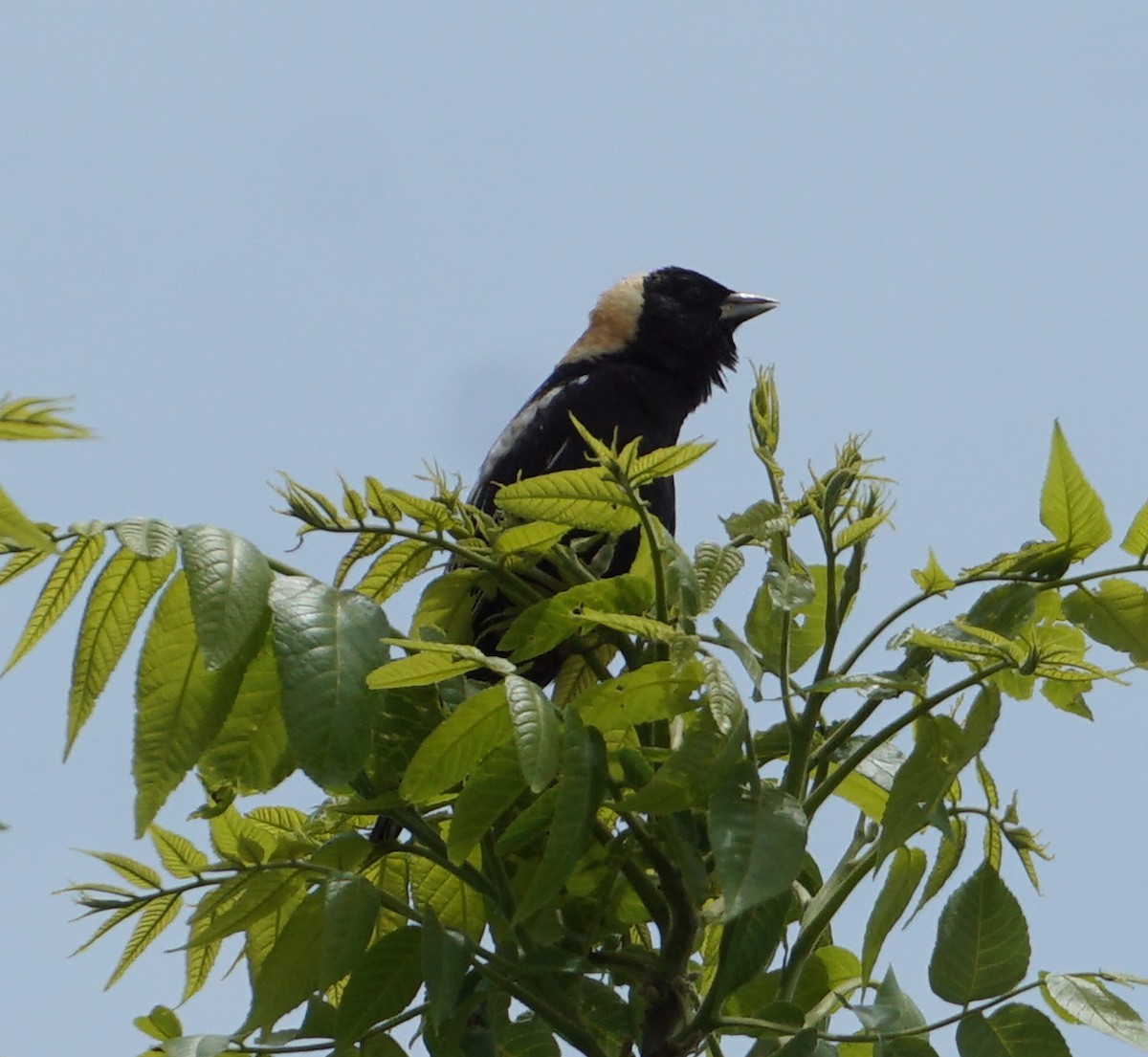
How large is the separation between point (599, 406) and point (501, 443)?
0.33 metres

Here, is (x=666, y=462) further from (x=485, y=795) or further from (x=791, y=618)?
(x=485, y=795)

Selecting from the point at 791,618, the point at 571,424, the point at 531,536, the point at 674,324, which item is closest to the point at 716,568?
the point at 791,618

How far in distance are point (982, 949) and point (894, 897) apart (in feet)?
0.63

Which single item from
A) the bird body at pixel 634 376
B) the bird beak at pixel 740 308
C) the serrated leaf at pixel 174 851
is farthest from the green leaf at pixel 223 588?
the bird beak at pixel 740 308

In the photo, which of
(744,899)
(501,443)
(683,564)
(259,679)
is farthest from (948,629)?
(501,443)

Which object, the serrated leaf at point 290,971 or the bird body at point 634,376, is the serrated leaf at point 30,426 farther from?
the bird body at point 634,376

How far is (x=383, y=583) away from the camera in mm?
1663

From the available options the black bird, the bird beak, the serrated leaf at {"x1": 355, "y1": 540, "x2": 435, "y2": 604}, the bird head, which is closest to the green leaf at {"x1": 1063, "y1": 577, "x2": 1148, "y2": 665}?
the serrated leaf at {"x1": 355, "y1": 540, "x2": 435, "y2": 604}

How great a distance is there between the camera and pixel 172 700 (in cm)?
143

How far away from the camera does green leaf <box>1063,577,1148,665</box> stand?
1506 mm

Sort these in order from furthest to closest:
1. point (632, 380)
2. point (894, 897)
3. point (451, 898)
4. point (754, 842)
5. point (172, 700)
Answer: point (632, 380)
point (451, 898)
point (894, 897)
point (172, 700)
point (754, 842)

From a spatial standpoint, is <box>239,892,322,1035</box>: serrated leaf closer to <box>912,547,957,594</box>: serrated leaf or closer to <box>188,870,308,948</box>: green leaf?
<box>188,870,308,948</box>: green leaf

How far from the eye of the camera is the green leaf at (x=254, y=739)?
1.50 m

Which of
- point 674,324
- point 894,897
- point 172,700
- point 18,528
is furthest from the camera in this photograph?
point 674,324
